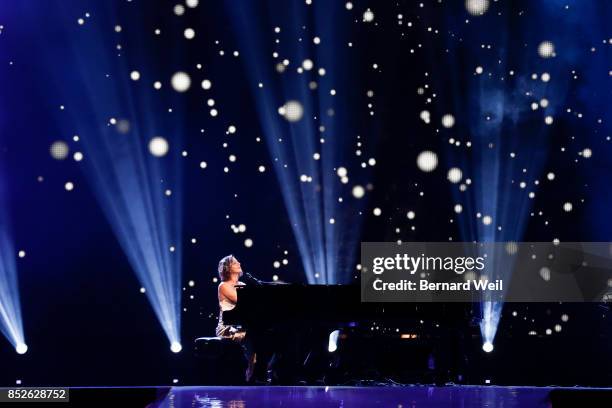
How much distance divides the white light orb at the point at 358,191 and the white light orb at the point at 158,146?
70.7 inches

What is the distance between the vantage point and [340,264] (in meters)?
7.32

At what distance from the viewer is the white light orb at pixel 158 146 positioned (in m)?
7.29

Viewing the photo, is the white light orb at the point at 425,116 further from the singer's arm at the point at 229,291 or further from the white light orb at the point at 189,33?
the singer's arm at the point at 229,291

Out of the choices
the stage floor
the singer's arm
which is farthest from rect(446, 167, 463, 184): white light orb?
the singer's arm

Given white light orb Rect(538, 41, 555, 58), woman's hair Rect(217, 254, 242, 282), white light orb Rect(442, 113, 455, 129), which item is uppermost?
white light orb Rect(538, 41, 555, 58)

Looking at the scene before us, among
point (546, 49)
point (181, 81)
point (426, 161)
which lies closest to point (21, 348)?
point (181, 81)

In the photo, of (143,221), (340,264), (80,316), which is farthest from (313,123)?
(80,316)

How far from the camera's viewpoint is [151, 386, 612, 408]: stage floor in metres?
4.61

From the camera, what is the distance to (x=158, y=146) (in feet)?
23.9

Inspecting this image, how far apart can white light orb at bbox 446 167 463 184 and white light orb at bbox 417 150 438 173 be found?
6.6 inches

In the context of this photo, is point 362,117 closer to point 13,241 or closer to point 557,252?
point 557,252

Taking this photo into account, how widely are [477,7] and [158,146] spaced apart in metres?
3.26

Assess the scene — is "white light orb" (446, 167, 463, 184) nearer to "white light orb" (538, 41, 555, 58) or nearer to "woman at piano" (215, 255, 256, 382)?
"white light orb" (538, 41, 555, 58)

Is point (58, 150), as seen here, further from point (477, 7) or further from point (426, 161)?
point (477, 7)
